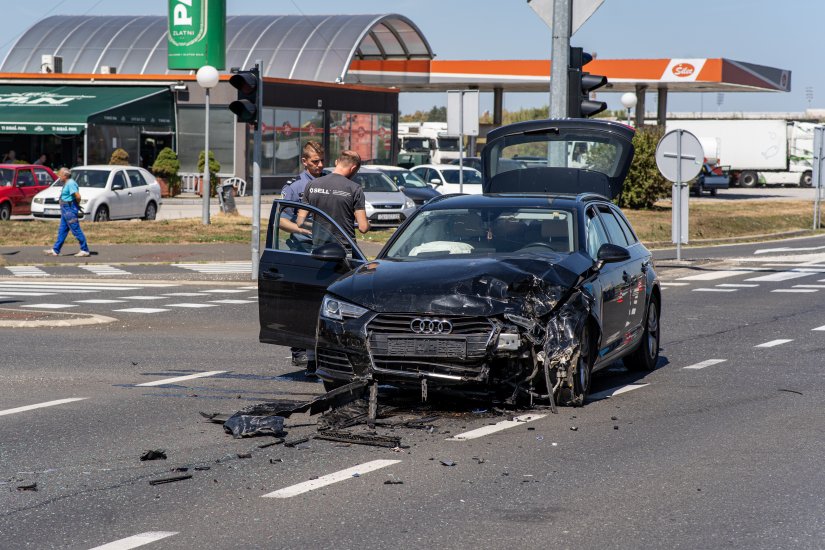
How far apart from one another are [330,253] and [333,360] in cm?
125

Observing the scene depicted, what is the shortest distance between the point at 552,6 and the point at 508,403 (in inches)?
496

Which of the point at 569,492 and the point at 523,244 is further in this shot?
the point at 523,244

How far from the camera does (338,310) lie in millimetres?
8875

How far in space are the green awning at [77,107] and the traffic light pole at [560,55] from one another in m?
31.6

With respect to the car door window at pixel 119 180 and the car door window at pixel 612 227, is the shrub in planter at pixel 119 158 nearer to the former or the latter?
the car door window at pixel 119 180

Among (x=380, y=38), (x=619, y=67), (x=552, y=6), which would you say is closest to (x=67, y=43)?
(x=380, y=38)

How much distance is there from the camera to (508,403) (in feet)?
29.2

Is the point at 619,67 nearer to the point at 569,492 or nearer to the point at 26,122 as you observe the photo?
the point at 26,122

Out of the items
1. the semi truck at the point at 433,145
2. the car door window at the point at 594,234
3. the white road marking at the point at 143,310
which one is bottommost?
the white road marking at the point at 143,310

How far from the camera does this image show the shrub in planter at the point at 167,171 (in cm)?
4825

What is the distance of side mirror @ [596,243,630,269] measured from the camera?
970 centimetres

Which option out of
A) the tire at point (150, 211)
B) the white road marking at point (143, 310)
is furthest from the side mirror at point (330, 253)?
the tire at point (150, 211)

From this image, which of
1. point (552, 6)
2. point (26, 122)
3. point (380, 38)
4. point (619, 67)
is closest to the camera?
point (552, 6)

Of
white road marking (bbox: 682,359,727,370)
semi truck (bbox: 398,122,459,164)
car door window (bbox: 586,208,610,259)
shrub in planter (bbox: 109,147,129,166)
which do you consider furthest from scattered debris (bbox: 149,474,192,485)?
semi truck (bbox: 398,122,459,164)
